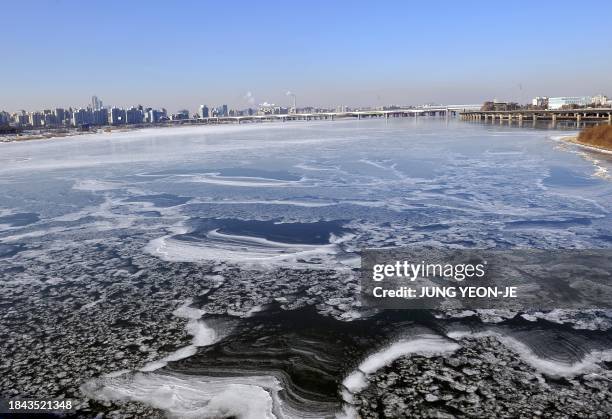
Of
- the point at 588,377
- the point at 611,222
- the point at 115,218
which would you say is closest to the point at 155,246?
the point at 115,218

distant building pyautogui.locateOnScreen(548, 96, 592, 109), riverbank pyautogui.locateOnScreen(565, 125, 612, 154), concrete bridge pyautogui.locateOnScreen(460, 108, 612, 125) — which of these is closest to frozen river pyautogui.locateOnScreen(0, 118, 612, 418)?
riverbank pyautogui.locateOnScreen(565, 125, 612, 154)

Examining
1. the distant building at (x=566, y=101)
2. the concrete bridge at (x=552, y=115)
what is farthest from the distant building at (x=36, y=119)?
the distant building at (x=566, y=101)

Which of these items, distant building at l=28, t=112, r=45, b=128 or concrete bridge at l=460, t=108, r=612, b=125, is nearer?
concrete bridge at l=460, t=108, r=612, b=125

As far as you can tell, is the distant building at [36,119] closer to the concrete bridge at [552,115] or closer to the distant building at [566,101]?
the concrete bridge at [552,115]

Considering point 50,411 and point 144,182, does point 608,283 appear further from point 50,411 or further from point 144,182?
point 144,182

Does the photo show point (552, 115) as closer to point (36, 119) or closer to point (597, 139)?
point (597, 139)

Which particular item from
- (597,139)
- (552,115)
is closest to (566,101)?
(552,115)

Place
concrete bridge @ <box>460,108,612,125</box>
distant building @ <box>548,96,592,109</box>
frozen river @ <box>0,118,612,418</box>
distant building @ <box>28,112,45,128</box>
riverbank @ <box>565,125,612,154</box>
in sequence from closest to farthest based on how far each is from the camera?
1. frozen river @ <box>0,118,612,418</box>
2. riverbank @ <box>565,125,612,154</box>
3. concrete bridge @ <box>460,108,612,125</box>
4. distant building @ <box>548,96,592,109</box>
5. distant building @ <box>28,112,45,128</box>

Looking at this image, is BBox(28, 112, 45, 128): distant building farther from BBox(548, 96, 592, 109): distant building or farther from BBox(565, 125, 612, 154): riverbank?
BBox(565, 125, 612, 154): riverbank
